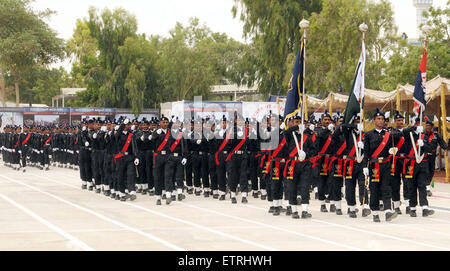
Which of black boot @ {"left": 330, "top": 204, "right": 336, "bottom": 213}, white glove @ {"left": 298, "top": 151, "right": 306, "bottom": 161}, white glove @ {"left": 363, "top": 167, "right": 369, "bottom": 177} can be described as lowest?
black boot @ {"left": 330, "top": 204, "right": 336, "bottom": 213}

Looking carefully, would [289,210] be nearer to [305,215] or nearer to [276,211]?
[276,211]

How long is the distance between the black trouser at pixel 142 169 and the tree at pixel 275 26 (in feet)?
78.9

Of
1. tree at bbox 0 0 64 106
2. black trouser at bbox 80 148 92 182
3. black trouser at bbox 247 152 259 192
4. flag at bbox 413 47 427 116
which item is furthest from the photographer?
tree at bbox 0 0 64 106

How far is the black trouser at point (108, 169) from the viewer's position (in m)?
18.4

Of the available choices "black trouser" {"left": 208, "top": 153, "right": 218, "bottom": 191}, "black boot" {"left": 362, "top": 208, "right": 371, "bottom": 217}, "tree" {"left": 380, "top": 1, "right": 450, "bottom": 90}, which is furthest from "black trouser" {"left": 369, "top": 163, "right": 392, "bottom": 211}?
"tree" {"left": 380, "top": 1, "right": 450, "bottom": 90}

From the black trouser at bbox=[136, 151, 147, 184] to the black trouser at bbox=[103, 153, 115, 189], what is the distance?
843mm

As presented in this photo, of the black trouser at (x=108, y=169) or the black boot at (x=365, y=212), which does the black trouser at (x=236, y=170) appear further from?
the black boot at (x=365, y=212)

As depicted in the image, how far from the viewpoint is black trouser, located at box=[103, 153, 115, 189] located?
18.4 meters

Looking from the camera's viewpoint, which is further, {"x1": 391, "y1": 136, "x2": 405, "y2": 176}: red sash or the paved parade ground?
{"x1": 391, "y1": 136, "x2": 405, "y2": 176}: red sash

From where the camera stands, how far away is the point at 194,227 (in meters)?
12.5

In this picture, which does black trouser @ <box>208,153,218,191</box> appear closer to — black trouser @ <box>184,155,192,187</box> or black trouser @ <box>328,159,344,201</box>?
black trouser @ <box>184,155,192,187</box>

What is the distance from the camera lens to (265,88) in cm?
4756

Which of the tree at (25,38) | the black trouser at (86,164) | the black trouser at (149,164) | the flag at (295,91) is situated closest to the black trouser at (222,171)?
the black trouser at (149,164)

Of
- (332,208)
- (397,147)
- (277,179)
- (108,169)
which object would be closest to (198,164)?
(108,169)
